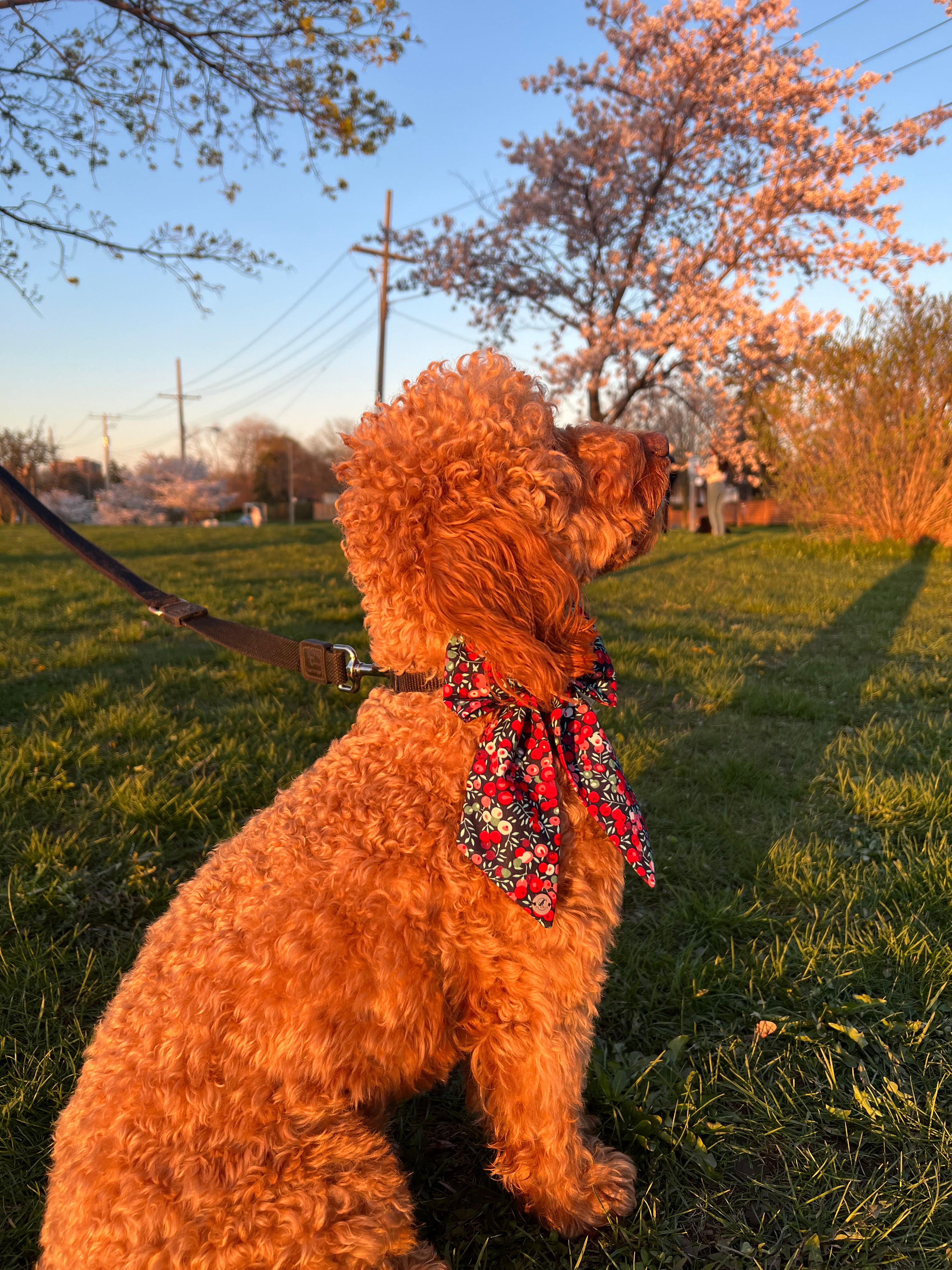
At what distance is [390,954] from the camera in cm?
162

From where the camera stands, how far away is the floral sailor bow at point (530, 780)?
5.52ft

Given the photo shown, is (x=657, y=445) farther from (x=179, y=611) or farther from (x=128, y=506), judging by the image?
(x=128, y=506)

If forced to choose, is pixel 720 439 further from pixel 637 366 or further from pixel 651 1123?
pixel 651 1123

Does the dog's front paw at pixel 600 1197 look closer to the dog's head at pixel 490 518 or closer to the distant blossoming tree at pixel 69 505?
the dog's head at pixel 490 518

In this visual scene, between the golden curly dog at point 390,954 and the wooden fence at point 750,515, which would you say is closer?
the golden curly dog at point 390,954

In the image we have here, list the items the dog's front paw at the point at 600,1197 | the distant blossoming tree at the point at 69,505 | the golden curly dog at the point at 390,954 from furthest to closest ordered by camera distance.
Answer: the distant blossoming tree at the point at 69,505, the dog's front paw at the point at 600,1197, the golden curly dog at the point at 390,954

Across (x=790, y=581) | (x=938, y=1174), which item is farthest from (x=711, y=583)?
(x=938, y=1174)

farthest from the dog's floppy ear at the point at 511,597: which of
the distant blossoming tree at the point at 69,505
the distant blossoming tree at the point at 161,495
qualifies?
the distant blossoming tree at the point at 69,505

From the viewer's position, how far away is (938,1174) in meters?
2.03

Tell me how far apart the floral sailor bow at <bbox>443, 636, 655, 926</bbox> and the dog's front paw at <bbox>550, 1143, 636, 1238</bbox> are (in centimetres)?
93

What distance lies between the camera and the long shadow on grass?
2.08m

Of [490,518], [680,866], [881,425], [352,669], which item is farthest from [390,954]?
[881,425]

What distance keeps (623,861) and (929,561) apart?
1348 cm

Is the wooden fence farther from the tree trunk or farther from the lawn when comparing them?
the lawn
